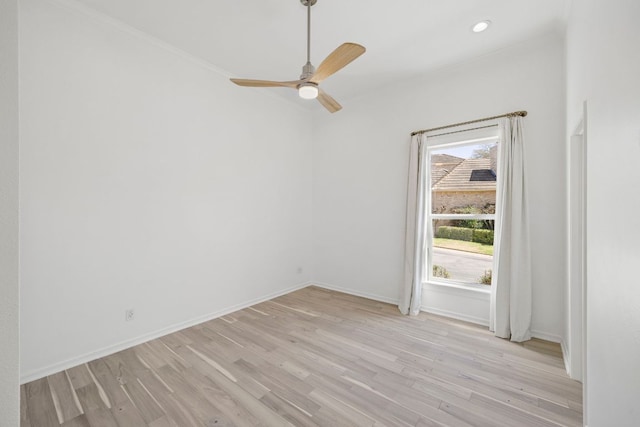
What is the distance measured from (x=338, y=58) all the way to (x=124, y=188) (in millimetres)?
2302

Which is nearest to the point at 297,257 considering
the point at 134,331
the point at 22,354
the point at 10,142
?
the point at 134,331

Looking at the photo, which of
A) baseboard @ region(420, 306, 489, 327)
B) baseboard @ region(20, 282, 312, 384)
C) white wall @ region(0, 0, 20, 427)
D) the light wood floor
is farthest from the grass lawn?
white wall @ region(0, 0, 20, 427)

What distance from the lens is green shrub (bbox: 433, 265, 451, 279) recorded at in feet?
11.4

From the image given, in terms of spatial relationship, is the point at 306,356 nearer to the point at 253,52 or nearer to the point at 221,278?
the point at 221,278

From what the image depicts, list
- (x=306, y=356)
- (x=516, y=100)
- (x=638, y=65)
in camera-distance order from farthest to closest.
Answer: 1. (x=516, y=100)
2. (x=306, y=356)
3. (x=638, y=65)

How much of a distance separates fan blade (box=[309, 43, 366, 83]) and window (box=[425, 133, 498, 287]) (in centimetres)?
200

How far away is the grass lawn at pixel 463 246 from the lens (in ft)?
10.3

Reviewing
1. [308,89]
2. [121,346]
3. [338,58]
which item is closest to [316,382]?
[121,346]

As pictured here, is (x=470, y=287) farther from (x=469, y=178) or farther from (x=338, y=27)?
(x=338, y=27)

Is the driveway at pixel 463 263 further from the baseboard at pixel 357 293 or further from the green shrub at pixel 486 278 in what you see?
the baseboard at pixel 357 293

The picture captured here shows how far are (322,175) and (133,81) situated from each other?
283cm

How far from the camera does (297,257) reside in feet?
14.8

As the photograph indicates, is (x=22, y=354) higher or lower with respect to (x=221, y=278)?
lower

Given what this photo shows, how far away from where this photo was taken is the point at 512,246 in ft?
9.05
